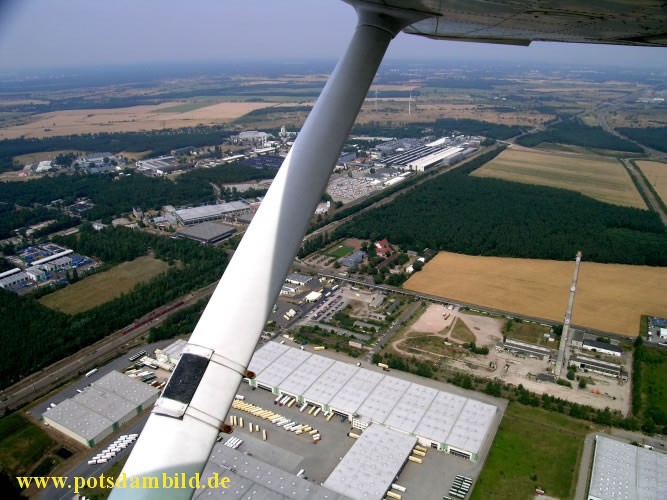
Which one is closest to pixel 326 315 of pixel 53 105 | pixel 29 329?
pixel 29 329

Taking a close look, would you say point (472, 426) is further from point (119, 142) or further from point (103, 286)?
point (119, 142)

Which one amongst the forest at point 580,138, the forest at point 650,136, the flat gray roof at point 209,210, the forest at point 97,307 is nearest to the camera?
the forest at point 97,307

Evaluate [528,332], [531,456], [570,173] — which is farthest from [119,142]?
[531,456]

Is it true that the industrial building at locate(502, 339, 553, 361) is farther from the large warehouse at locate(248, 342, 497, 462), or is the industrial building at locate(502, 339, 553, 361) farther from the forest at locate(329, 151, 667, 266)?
the forest at locate(329, 151, 667, 266)

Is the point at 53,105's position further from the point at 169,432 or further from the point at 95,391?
the point at 169,432

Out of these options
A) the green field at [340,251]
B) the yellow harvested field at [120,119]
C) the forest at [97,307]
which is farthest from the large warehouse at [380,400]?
the yellow harvested field at [120,119]

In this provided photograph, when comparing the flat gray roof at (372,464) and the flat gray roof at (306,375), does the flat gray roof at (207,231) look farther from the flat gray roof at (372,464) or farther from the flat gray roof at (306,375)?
the flat gray roof at (372,464)
